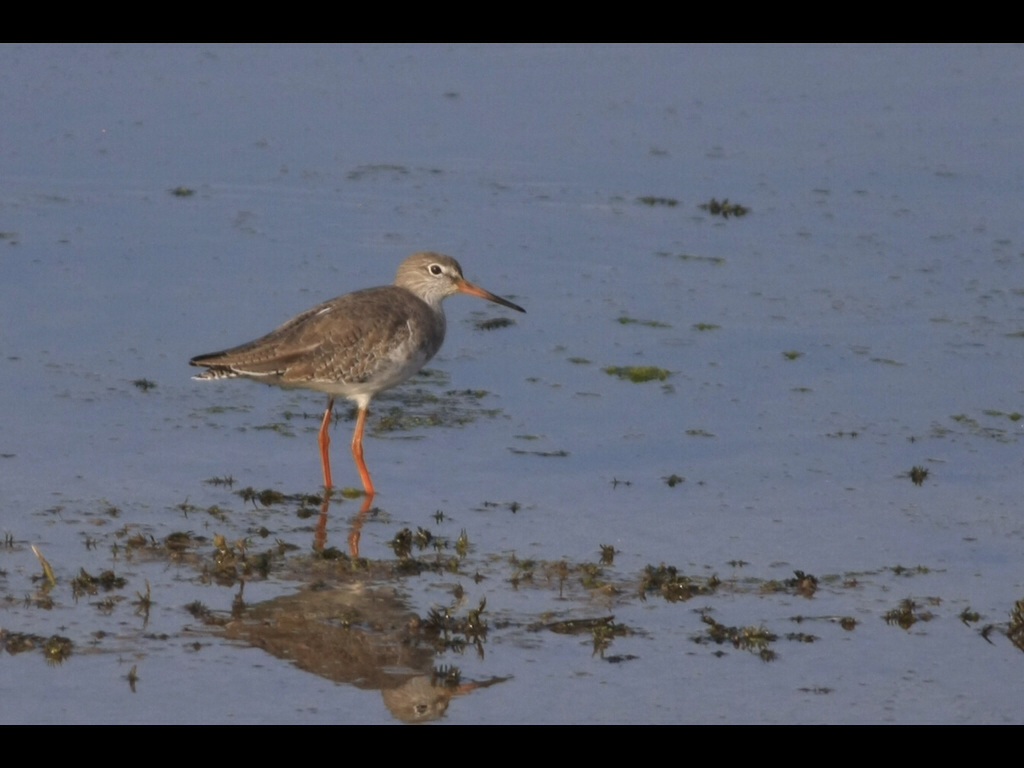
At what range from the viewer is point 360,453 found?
10641 mm

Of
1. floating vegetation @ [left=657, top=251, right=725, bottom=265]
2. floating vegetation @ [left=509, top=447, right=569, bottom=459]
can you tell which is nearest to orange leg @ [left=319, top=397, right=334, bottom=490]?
floating vegetation @ [left=509, top=447, right=569, bottom=459]

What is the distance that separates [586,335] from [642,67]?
26.5 feet

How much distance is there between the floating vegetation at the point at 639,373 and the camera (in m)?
12.6

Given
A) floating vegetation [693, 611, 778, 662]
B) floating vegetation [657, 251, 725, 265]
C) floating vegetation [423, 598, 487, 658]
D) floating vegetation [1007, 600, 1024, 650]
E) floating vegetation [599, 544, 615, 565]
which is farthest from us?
floating vegetation [657, 251, 725, 265]

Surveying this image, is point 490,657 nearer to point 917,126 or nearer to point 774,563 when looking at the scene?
point 774,563

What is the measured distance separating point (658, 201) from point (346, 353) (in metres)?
6.56

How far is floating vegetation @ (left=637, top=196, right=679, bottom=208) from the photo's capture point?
16531 mm

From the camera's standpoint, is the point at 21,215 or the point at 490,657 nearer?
the point at 490,657

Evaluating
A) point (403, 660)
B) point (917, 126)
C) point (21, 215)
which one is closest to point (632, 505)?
point (403, 660)

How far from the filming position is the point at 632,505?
1027 centimetres

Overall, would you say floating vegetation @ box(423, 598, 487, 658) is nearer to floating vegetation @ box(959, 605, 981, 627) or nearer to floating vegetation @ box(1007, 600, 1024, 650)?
floating vegetation @ box(959, 605, 981, 627)

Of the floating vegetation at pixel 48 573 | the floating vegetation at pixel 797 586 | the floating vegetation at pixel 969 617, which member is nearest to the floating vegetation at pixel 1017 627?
the floating vegetation at pixel 969 617

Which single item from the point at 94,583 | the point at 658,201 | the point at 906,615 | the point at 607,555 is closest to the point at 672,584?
the point at 607,555

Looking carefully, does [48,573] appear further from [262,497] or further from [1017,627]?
[1017,627]
